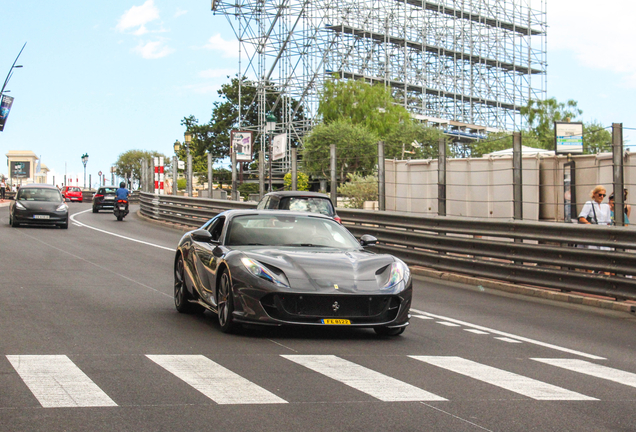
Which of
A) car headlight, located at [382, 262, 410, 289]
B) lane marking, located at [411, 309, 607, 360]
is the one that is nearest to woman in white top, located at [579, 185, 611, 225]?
lane marking, located at [411, 309, 607, 360]

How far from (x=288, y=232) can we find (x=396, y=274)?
1432 millimetres

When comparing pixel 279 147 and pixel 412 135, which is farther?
pixel 412 135

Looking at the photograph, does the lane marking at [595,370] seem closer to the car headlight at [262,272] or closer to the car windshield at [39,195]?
the car headlight at [262,272]

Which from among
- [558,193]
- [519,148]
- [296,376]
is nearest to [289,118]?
[558,193]

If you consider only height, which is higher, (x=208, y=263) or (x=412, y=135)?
(x=412, y=135)

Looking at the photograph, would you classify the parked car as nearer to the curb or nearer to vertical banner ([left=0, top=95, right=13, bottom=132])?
the curb

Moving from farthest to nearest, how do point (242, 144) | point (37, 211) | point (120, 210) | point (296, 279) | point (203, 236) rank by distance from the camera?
point (120, 210)
point (242, 144)
point (37, 211)
point (203, 236)
point (296, 279)

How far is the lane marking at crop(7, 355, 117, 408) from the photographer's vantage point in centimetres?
535

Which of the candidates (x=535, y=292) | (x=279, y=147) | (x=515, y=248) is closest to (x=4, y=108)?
(x=279, y=147)

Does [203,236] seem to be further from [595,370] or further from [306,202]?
[306,202]

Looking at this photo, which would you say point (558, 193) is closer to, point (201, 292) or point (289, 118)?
point (201, 292)

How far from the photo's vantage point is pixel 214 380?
6.15m

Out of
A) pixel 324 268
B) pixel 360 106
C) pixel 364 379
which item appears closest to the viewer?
pixel 364 379

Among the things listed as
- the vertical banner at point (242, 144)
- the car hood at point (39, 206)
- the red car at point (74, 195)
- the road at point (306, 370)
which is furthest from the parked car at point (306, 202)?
the red car at point (74, 195)
